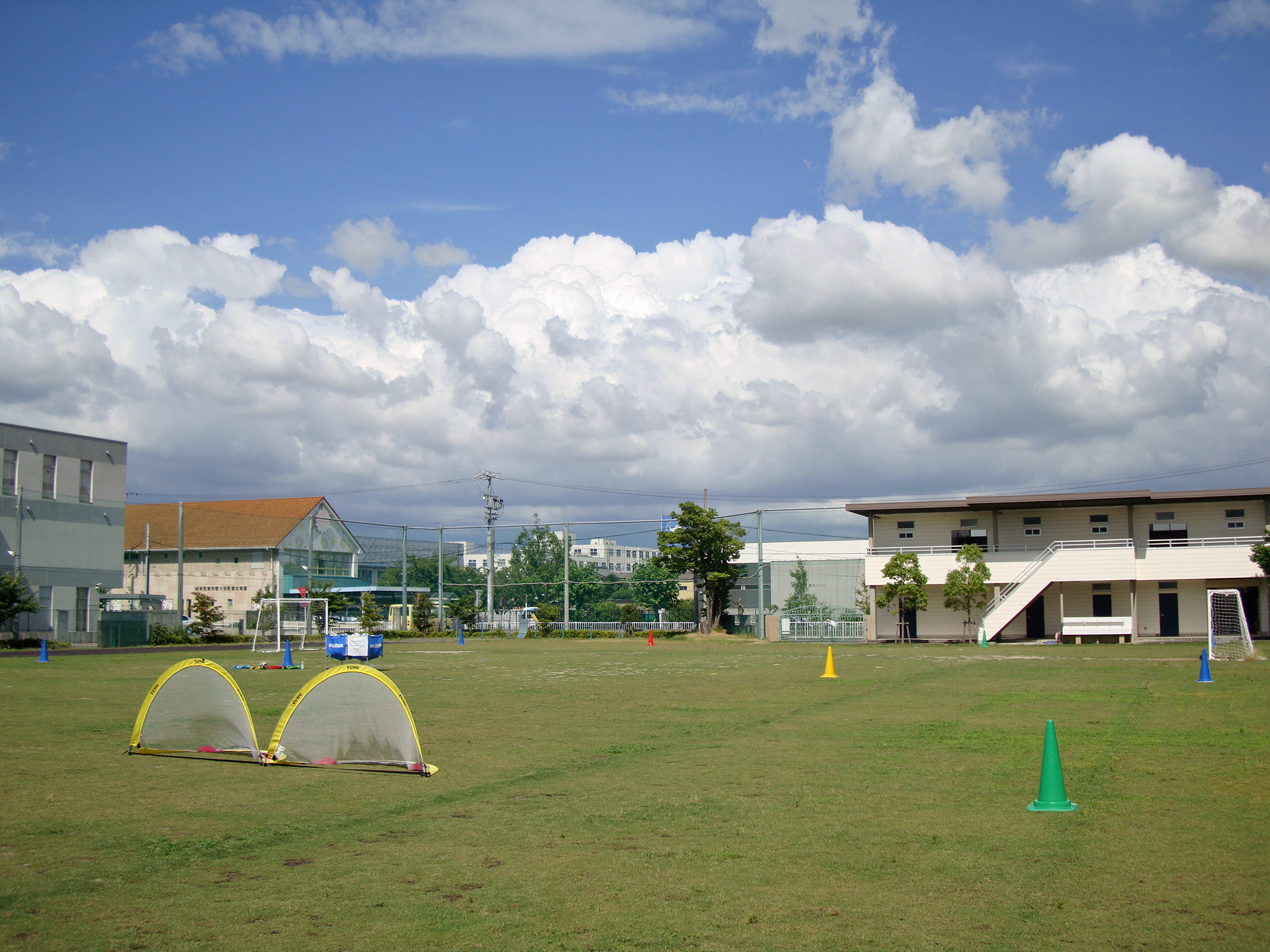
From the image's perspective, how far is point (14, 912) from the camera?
5.38 metres

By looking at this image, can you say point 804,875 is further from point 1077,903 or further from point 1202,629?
point 1202,629

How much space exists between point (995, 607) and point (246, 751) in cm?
3996

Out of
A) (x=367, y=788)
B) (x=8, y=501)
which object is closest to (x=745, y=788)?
(x=367, y=788)

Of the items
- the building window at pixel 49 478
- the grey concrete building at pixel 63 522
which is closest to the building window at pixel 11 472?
the grey concrete building at pixel 63 522

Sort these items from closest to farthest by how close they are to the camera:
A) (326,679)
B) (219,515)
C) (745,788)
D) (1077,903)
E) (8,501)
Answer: (1077,903)
(745,788)
(326,679)
(8,501)
(219,515)

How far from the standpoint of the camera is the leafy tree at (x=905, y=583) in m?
46.1

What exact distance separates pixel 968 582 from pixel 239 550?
43.6 metres

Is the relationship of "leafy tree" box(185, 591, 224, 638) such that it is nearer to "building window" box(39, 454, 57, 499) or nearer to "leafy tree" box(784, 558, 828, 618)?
"building window" box(39, 454, 57, 499)

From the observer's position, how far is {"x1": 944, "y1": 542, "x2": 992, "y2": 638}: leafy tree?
1772 inches

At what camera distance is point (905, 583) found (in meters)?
46.3

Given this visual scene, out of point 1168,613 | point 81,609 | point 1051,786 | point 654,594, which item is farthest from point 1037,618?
point 1051,786

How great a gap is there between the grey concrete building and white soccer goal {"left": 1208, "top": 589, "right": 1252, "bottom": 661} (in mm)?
40974

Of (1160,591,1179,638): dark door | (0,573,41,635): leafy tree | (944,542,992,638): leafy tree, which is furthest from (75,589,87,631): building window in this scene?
(1160,591,1179,638): dark door

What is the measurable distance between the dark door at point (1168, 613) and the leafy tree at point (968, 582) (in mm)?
7764
